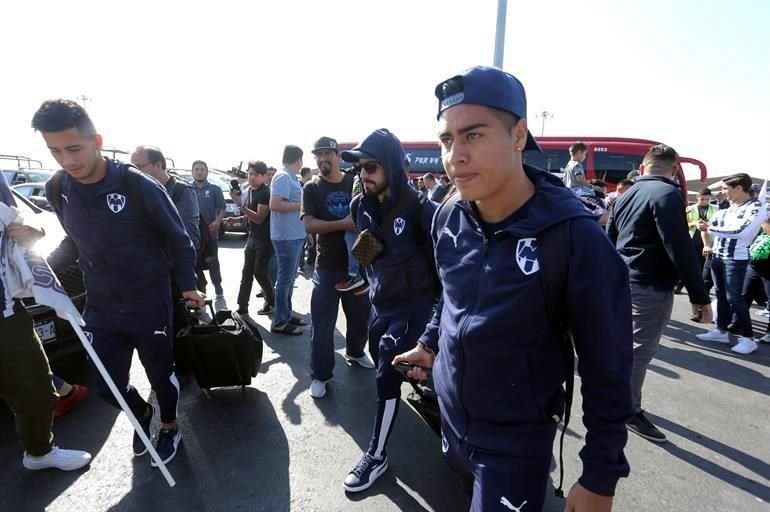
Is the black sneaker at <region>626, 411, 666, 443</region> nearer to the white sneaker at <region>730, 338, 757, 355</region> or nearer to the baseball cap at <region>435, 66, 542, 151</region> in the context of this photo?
the white sneaker at <region>730, 338, 757, 355</region>

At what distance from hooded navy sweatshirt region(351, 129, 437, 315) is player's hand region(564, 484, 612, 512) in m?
1.50

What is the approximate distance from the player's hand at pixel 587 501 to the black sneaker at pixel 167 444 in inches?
95.6

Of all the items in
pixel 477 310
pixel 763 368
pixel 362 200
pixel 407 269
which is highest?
pixel 362 200

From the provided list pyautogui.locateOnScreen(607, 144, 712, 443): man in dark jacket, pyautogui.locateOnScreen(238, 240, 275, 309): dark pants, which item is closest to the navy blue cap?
pyautogui.locateOnScreen(607, 144, 712, 443): man in dark jacket

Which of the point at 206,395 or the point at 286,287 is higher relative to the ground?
the point at 286,287

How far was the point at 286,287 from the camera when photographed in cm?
489

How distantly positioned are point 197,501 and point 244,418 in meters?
0.85

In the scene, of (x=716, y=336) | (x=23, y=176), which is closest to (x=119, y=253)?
(x=716, y=336)

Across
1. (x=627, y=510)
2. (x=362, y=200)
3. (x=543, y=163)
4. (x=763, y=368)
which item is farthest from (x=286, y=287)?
(x=543, y=163)

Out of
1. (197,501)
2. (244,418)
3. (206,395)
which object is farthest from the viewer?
(206,395)

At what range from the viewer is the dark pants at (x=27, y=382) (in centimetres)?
225

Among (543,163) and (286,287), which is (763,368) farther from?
(543,163)

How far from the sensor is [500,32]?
250 inches

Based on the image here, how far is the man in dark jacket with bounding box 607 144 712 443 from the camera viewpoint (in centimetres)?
279
